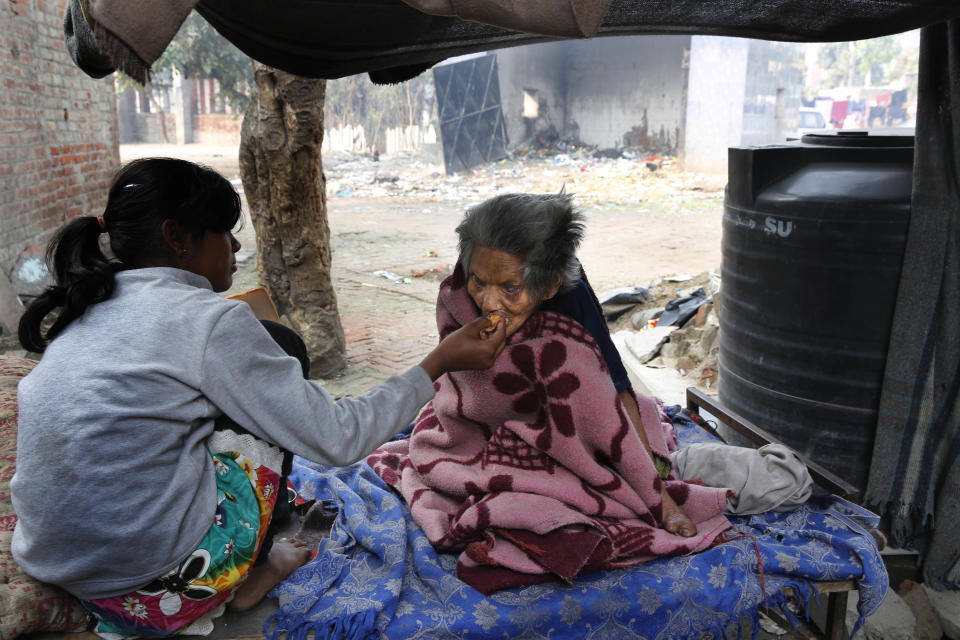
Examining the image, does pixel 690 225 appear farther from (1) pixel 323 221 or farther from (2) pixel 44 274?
(2) pixel 44 274

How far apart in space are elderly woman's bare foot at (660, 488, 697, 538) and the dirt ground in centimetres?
139

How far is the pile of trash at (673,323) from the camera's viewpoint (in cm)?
565

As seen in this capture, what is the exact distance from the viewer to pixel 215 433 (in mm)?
2002

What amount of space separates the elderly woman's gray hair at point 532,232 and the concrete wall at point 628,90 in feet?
57.9

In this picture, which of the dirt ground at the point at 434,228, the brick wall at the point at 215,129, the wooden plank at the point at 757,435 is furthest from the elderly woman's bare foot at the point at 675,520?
the brick wall at the point at 215,129

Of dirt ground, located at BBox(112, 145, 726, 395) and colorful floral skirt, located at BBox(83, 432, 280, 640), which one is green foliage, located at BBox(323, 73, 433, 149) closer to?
dirt ground, located at BBox(112, 145, 726, 395)

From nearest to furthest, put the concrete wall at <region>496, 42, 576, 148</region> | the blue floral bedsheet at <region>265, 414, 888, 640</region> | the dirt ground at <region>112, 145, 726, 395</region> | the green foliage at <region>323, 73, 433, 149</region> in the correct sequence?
1. the blue floral bedsheet at <region>265, 414, 888, 640</region>
2. the dirt ground at <region>112, 145, 726, 395</region>
3. the concrete wall at <region>496, 42, 576, 148</region>
4. the green foliage at <region>323, 73, 433, 149</region>

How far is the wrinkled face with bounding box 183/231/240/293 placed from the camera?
6.32 feet

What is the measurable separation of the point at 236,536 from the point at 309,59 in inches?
70.1

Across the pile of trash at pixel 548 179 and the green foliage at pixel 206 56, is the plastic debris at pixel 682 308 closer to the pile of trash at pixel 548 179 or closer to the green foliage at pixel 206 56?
the pile of trash at pixel 548 179

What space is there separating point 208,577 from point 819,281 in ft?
8.53

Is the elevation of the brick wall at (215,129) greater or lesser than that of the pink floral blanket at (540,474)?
greater

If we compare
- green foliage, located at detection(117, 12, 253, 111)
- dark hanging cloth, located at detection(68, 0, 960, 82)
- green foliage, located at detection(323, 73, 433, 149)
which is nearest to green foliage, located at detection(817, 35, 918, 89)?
green foliage, located at detection(323, 73, 433, 149)

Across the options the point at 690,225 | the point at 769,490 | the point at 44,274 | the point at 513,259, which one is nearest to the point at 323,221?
the point at 44,274
